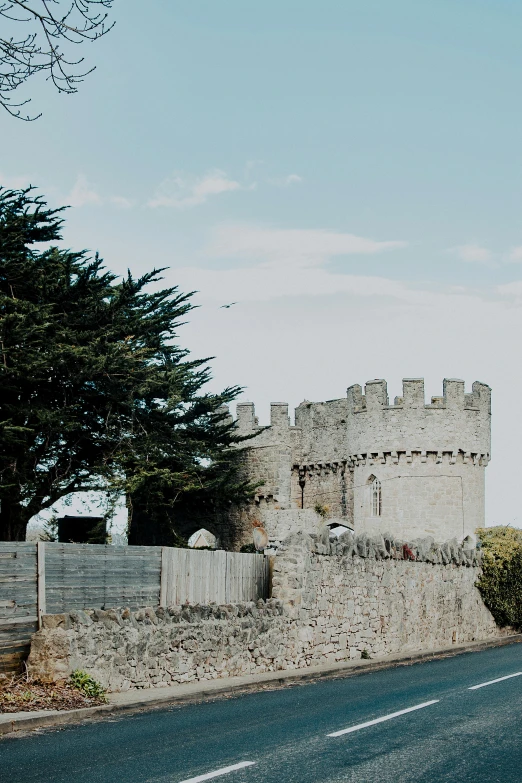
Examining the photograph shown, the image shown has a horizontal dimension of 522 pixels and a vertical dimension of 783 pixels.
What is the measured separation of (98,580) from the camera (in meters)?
13.9

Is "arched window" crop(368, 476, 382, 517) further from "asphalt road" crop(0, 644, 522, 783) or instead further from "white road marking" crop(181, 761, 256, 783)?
"white road marking" crop(181, 761, 256, 783)

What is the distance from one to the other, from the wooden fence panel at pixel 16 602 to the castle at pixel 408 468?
86.9 feet

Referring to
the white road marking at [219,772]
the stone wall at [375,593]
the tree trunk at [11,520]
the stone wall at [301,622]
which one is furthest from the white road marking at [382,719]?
the tree trunk at [11,520]

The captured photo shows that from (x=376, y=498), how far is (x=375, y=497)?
58 mm

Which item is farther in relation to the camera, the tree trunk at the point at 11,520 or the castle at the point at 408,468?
the castle at the point at 408,468

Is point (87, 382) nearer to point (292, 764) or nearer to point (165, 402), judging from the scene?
point (165, 402)

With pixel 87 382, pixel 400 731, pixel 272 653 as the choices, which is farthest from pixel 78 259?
pixel 400 731

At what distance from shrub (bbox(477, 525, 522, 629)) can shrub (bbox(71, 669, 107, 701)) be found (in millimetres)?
18169

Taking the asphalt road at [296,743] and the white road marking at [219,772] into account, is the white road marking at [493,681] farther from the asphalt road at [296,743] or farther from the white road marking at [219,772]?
the white road marking at [219,772]

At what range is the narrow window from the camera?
4028 centimetres

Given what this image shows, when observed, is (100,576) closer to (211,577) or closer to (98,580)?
(98,580)

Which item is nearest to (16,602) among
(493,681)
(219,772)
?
(219,772)

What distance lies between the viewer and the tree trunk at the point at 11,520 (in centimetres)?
2917

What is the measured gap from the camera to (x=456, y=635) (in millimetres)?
26312
